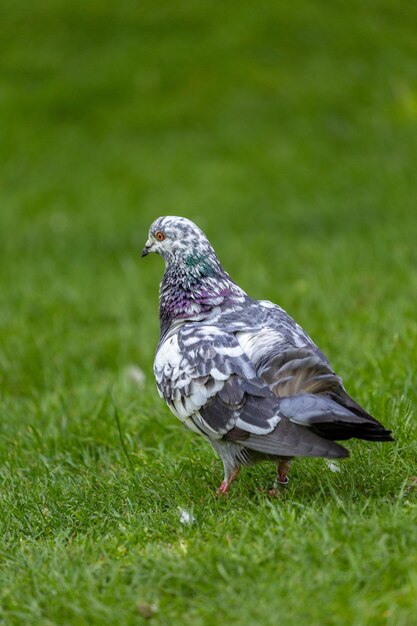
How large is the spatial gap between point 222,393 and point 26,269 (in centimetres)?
600

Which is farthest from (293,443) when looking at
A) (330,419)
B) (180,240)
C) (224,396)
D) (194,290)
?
(180,240)

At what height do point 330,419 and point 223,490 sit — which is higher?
point 330,419

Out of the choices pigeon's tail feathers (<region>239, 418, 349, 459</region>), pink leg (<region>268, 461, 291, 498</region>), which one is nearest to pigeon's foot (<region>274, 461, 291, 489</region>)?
pink leg (<region>268, 461, 291, 498</region>)

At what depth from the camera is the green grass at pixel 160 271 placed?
3.03 m

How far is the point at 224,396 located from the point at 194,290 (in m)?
0.69

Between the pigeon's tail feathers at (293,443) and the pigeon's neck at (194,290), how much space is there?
31.9 inches

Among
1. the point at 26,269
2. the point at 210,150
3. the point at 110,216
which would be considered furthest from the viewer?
the point at 210,150

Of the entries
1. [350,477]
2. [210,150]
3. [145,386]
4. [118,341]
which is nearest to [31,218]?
[210,150]

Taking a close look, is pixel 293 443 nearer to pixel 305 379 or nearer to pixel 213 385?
pixel 305 379

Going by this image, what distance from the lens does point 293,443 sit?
3348 millimetres

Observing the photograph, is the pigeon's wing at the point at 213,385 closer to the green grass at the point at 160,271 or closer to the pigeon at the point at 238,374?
the pigeon at the point at 238,374

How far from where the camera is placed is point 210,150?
41.9 ft

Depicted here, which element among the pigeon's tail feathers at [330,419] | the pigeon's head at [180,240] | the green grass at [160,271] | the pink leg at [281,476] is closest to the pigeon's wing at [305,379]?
the pigeon's tail feathers at [330,419]

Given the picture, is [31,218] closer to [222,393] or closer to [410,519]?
[222,393]
